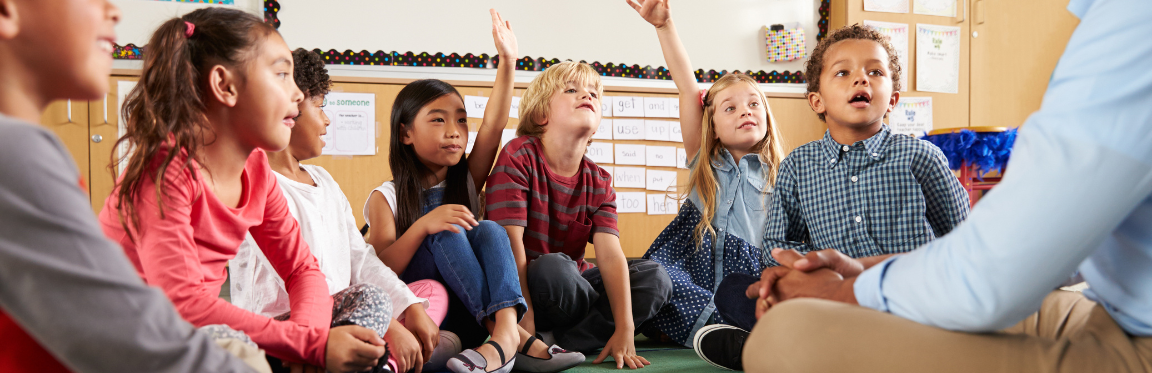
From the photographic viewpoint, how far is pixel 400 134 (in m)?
1.57

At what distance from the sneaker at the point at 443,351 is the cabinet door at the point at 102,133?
199 cm

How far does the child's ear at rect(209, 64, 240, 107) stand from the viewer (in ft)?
2.69

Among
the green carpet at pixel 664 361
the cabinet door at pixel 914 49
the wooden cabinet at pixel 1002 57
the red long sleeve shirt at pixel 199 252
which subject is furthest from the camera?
the wooden cabinet at pixel 1002 57

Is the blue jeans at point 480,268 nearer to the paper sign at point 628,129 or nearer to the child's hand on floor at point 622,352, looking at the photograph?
the child's hand on floor at point 622,352

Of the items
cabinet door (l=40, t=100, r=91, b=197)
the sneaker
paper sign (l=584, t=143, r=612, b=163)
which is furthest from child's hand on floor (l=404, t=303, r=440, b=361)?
cabinet door (l=40, t=100, r=91, b=197)

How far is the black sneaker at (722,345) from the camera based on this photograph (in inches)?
46.1

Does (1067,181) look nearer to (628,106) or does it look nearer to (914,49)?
(628,106)

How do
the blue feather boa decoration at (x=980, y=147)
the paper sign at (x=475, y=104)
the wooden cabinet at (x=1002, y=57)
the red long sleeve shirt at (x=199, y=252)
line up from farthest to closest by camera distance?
the wooden cabinet at (x=1002, y=57) < the paper sign at (x=475, y=104) < the blue feather boa decoration at (x=980, y=147) < the red long sleeve shirt at (x=199, y=252)

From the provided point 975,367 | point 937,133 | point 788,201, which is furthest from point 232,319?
point 937,133

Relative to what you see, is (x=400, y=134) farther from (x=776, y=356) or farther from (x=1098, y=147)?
(x=1098, y=147)

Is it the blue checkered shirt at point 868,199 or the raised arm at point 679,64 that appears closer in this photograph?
the blue checkered shirt at point 868,199

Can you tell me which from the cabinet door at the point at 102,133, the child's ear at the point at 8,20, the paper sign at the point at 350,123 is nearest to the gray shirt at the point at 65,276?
the child's ear at the point at 8,20

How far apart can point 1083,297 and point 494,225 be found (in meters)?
0.92

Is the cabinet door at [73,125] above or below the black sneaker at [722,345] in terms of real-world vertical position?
above
